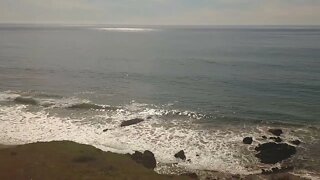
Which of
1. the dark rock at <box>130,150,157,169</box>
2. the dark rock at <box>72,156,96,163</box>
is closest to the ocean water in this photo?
the dark rock at <box>130,150,157,169</box>

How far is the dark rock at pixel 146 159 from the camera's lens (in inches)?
1526

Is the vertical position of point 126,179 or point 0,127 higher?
point 126,179

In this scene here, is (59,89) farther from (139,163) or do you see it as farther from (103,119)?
(139,163)

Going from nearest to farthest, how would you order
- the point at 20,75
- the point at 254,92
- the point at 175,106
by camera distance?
the point at 175,106 → the point at 254,92 → the point at 20,75

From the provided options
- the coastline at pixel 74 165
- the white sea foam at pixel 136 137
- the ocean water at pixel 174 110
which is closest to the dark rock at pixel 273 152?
the ocean water at pixel 174 110

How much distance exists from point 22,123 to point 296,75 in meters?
68.7

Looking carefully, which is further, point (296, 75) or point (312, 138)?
point (296, 75)

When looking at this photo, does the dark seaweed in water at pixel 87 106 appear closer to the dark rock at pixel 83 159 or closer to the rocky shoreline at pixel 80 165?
the rocky shoreline at pixel 80 165

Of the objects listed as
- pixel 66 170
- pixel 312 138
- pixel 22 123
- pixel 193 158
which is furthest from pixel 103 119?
pixel 312 138

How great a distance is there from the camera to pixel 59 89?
3179 inches

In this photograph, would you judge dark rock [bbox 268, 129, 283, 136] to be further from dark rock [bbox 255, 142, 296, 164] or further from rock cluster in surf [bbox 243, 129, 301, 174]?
dark rock [bbox 255, 142, 296, 164]

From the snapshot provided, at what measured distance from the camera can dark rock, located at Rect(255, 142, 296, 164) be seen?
137 feet

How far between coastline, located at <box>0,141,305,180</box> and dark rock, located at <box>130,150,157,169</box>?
190 mm

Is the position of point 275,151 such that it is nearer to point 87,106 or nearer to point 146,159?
point 146,159
